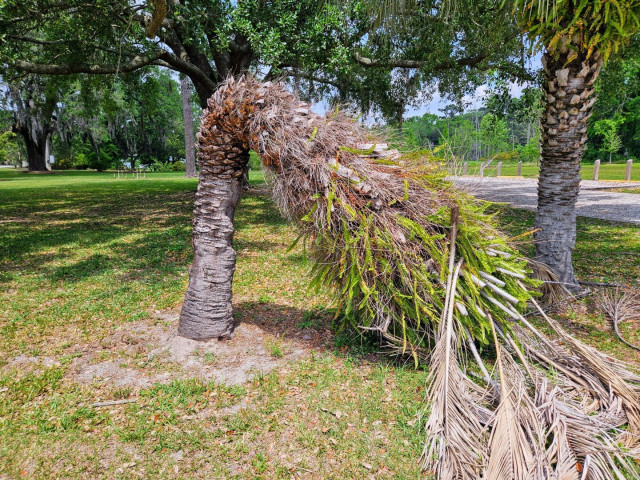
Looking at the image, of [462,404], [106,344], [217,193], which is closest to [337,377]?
[462,404]

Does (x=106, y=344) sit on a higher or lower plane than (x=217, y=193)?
lower

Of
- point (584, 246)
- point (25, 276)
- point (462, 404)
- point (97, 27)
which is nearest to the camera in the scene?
point (462, 404)

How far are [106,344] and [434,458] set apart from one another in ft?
11.0

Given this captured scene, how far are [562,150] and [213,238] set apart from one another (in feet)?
14.2

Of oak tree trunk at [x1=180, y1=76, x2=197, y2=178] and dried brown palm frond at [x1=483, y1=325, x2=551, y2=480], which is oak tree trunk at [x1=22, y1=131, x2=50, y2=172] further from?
dried brown palm frond at [x1=483, y1=325, x2=551, y2=480]

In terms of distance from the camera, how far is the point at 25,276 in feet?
21.4

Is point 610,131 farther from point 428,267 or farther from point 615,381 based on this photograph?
point 428,267

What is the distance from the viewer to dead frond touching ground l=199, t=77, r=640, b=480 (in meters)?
2.87

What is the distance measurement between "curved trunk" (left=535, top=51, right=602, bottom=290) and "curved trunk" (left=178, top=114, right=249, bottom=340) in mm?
3774

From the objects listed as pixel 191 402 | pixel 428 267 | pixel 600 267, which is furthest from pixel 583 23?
pixel 191 402

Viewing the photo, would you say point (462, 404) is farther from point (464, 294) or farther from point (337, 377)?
point (337, 377)

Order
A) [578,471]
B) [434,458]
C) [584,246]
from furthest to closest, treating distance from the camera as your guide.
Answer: [584,246] < [434,458] < [578,471]

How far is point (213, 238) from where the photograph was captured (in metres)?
3.93

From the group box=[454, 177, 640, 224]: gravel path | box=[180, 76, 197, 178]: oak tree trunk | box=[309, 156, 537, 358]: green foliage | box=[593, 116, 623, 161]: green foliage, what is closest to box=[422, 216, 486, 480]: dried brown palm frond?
box=[309, 156, 537, 358]: green foliage
